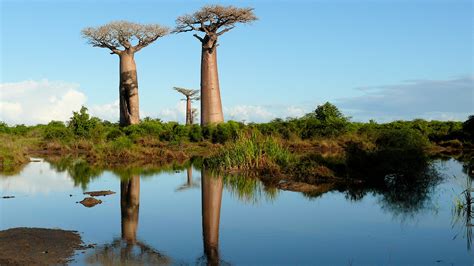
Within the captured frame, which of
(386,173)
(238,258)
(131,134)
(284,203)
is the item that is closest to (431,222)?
(284,203)

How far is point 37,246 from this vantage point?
5305 millimetres

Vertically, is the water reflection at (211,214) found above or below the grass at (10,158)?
below

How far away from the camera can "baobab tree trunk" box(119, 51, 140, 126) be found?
1000 inches

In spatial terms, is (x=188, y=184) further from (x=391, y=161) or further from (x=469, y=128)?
(x=469, y=128)

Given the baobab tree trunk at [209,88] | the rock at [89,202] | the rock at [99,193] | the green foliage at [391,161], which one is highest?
the baobab tree trunk at [209,88]

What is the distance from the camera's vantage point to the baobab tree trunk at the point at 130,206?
20.1 ft

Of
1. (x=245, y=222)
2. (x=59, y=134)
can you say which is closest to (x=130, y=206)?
(x=245, y=222)

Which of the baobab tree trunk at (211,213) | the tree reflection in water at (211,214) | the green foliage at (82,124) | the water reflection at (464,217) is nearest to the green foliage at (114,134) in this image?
the green foliage at (82,124)

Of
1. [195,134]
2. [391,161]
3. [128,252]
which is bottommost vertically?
[128,252]

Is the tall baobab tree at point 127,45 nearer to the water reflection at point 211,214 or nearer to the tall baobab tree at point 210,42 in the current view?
the tall baobab tree at point 210,42

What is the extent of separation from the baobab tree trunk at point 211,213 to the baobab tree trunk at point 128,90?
13877 millimetres

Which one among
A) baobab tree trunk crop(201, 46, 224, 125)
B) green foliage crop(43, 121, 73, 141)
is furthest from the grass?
baobab tree trunk crop(201, 46, 224, 125)

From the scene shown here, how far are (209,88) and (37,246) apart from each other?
57.7ft

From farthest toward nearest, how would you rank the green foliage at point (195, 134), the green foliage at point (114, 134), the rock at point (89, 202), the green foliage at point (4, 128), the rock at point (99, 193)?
the green foliage at point (4, 128), the green foliage at point (114, 134), the green foliage at point (195, 134), the rock at point (99, 193), the rock at point (89, 202)
